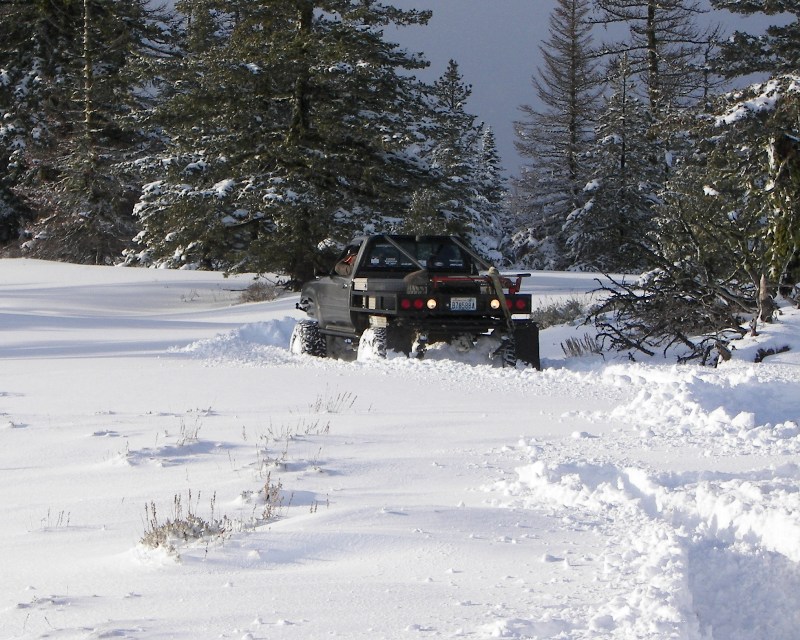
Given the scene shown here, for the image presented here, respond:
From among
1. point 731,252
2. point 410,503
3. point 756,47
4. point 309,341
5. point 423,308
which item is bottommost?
point 410,503

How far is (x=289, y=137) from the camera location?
2469 centimetres

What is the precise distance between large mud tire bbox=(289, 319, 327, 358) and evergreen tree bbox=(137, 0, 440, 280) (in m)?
10.6

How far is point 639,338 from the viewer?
43.9ft

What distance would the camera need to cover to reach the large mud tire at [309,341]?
43.3 feet

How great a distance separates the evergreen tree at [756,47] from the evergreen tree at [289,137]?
14.6m

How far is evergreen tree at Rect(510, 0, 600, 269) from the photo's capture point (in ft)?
155

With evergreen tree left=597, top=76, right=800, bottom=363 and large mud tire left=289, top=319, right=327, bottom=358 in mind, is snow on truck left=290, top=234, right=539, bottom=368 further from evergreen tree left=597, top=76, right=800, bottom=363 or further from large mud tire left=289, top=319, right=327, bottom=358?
evergreen tree left=597, top=76, right=800, bottom=363

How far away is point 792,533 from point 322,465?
106 inches

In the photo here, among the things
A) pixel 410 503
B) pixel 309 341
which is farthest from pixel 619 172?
pixel 410 503

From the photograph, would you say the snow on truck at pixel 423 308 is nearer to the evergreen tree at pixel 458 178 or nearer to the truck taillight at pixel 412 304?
the truck taillight at pixel 412 304

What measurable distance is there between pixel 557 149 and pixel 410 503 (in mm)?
45304

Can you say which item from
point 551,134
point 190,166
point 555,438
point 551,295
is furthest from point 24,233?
point 555,438

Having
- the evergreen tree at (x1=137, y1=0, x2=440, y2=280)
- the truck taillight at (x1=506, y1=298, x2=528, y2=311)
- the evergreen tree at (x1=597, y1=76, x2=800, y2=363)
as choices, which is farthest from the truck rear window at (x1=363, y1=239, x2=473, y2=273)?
the evergreen tree at (x1=137, y1=0, x2=440, y2=280)

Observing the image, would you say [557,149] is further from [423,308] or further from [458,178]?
[423,308]
